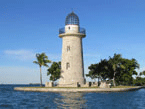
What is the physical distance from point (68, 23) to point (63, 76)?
1187 cm

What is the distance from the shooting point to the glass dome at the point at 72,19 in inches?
2072

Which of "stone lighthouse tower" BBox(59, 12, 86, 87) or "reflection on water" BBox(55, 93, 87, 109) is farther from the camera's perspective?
"stone lighthouse tower" BBox(59, 12, 86, 87)

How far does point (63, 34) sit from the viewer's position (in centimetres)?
5222

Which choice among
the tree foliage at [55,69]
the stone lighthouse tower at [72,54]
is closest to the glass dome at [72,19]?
the stone lighthouse tower at [72,54]

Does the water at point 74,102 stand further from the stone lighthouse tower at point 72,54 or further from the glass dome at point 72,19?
the glass dome at point 72,19

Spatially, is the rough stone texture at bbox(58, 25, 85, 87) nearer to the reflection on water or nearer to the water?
the water

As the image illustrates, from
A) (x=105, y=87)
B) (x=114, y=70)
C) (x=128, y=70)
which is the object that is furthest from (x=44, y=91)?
(x=128, y=70)

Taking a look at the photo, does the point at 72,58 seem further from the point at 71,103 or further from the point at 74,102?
the point at 71,103

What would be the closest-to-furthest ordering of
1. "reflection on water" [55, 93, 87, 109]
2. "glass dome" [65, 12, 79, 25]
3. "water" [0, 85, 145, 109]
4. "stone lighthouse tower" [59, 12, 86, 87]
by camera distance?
"reflection on water" [55, 93, 87, 109] < "water" [0, 85, 145, 109] < "stone lighthouse tower" [59, 12, 86, 87] < "glass dome" [65, 12, 79, 25]

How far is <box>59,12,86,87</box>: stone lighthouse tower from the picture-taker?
168ft

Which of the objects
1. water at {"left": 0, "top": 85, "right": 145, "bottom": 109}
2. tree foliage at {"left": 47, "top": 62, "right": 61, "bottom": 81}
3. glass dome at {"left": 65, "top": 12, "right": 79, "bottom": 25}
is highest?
glass dome at {"left": 65, "top": 12, "right": 79, "bottom": 25}

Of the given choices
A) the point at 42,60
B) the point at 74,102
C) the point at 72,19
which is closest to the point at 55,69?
the point at 42,60

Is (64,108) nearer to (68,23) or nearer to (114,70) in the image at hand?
(68,23)

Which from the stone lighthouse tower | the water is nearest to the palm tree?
the stone lighthouse tower
